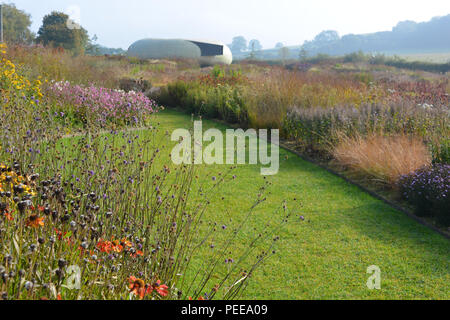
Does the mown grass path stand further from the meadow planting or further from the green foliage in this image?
the green foliage

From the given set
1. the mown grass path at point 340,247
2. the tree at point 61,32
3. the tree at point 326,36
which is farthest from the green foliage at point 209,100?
the tree at point 326,36

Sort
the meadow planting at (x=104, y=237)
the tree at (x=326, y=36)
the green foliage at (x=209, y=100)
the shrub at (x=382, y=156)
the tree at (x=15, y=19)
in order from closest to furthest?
the meadow planting at (x=104, y=237) < the shrub at (x=382, y=156) < the green foliage at (x=209, y=100) < the tree at (x=15, y=19) < the tree at (x=326, y=36)

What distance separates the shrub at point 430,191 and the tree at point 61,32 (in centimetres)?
3644

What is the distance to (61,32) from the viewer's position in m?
39.0

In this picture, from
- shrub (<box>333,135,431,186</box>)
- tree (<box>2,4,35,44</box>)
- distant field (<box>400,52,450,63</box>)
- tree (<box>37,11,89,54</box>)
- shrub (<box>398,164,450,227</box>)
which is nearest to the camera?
shrub (<box>398,164,450,227</box>)

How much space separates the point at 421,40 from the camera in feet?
423

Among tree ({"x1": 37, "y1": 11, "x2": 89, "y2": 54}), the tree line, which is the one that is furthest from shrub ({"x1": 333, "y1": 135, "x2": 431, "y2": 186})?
tree ({"x1": 37, "y1": 11, "x2": 89, "y2": 54})

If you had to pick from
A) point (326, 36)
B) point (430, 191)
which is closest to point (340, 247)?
point (430, 191)

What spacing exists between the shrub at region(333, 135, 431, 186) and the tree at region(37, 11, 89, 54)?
115ft

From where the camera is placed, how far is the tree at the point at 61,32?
38688 mm

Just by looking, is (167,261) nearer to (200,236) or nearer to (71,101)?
(200,236)

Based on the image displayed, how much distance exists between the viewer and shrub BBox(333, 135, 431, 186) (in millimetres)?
5547

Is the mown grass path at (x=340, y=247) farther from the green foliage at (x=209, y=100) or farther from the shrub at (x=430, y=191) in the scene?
the green foliage at (x=209, y=100)
